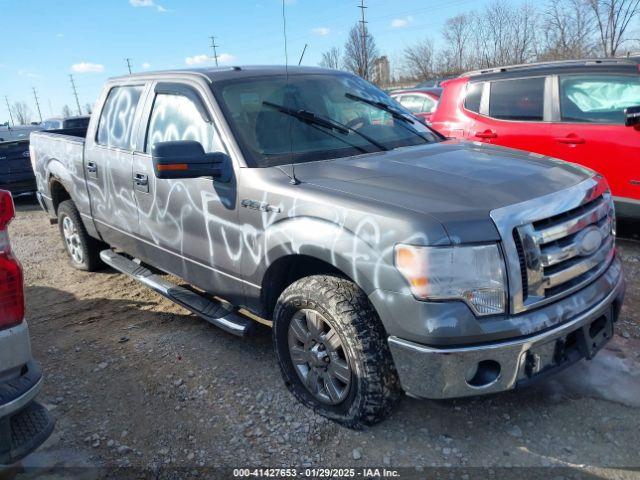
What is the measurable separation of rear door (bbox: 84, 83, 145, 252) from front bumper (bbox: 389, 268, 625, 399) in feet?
8.57

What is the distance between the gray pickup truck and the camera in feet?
7.47

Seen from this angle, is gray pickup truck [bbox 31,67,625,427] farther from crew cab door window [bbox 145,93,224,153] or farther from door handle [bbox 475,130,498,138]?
door handle [bbox 475,130,498,138]

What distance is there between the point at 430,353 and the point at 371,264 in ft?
1.52

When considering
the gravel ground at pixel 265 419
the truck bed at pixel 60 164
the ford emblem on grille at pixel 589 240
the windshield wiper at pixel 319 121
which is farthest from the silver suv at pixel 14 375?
the truck bed at pixel 60 164

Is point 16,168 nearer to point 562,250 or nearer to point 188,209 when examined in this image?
point 188,209

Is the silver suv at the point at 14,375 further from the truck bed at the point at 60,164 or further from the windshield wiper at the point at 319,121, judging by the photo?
the truck bed at the point at 60,164

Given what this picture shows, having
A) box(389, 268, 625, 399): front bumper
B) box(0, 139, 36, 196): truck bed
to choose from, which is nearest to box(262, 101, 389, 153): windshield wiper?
box(389, 268, 625, 399): front bumper

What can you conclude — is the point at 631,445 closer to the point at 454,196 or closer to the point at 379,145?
the point at 454,196

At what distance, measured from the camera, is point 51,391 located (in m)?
3.40

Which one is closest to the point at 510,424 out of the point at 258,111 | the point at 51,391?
the point at 258,111

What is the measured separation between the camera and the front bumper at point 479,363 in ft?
7.48

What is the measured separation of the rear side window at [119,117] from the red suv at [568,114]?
155 inches

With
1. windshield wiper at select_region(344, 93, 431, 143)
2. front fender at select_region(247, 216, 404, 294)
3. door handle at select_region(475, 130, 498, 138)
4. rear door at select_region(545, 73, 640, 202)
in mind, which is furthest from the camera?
door handle at select_region(475, 130, 498, 138)

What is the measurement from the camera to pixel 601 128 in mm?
5320
